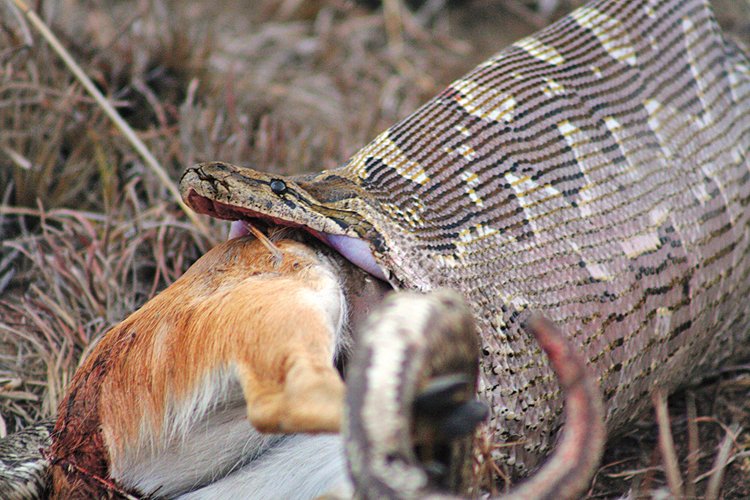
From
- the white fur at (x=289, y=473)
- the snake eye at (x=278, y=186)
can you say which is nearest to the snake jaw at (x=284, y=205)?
the snake eye at (x=278, y=186)

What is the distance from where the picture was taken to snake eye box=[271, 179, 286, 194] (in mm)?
2090

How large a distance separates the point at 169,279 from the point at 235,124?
98 cm

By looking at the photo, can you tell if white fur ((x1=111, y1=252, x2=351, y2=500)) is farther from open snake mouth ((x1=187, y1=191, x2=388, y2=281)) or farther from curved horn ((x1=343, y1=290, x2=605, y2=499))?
curved horn ((x1=343, y1=290, x2=605, y2=499))

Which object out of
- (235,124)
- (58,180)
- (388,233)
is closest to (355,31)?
(235,124)

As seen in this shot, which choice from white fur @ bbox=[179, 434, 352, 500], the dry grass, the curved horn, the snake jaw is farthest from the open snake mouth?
the dry grass

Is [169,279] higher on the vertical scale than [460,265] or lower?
lower

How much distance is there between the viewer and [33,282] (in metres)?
3.34

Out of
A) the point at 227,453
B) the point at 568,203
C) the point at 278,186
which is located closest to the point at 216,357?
the point at 227,453

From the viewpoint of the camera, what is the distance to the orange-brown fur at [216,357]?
162cm

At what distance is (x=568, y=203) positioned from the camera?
2.41 metres

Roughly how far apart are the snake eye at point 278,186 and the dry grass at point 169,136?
104 cm

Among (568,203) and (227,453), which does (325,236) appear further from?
(568,203)

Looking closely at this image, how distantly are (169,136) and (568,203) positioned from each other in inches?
83.5

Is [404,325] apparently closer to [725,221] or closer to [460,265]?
[460,265]
